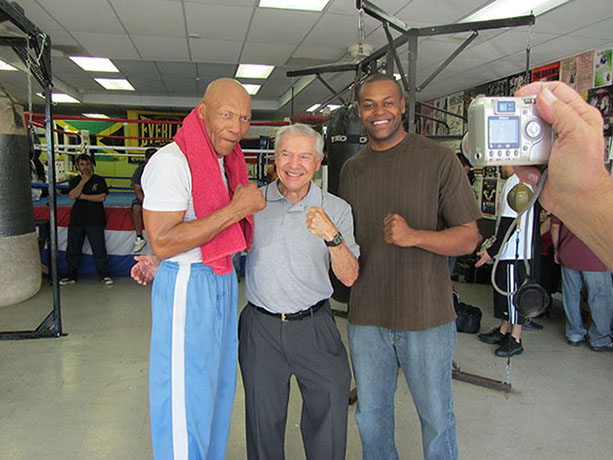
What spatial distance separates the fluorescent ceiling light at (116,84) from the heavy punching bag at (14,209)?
261 inches

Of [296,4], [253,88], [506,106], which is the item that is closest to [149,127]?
[253,88]

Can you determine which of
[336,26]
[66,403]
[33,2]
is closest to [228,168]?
[66,403]

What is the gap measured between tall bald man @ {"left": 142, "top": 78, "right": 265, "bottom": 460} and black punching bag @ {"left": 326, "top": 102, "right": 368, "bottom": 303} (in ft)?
4.01

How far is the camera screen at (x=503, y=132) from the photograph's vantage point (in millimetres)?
739

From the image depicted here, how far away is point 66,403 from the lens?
8.25 ft

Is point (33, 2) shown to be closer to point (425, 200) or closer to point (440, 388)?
point (425, 200)

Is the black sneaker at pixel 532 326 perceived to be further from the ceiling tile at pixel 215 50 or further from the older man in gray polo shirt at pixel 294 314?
the ceiling tile at pixel 215 50

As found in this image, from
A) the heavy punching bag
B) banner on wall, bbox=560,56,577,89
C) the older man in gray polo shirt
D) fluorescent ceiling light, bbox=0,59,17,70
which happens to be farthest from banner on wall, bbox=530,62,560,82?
fluorescent ceiling light, bbox=0,59,17,70

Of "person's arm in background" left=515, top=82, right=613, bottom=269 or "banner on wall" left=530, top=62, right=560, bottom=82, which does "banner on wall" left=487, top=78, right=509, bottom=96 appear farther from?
"person's arm in background" left=515, top=82, right=613, bottom=269

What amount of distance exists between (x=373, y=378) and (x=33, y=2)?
487cm

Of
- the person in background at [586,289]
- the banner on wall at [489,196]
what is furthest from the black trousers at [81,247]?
the banner on wall at [489,196]

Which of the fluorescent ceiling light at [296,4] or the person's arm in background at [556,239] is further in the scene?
the fluorescent ceiling light at [296,4]

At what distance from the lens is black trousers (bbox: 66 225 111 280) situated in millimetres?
5016

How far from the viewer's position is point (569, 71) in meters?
5.21
